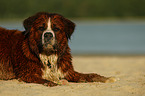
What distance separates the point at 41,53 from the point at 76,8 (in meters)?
103

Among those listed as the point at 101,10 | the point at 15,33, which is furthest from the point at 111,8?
the point at 15,33

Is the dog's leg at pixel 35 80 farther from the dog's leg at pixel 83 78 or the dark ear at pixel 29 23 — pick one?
the dark ear at pixel 29 23

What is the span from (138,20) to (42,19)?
93.4 meters

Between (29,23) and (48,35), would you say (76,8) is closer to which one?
(29,23)

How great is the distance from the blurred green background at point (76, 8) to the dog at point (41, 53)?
281 feet

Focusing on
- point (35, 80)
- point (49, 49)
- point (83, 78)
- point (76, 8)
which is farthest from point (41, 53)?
point (76, 8)

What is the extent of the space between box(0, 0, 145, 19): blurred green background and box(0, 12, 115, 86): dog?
8575cm

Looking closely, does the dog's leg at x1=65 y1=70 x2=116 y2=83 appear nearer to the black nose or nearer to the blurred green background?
the black nose

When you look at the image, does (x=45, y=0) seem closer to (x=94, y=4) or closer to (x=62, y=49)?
(x=94, y=4)

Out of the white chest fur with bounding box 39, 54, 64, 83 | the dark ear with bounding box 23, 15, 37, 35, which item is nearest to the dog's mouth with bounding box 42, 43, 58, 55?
the white chest fur with bounding box 39, 54, 64, 83

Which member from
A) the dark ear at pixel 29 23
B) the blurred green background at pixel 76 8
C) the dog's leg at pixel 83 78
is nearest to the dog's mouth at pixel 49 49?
the dark ear at pixel 29 23

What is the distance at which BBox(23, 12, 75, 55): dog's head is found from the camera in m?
5.90

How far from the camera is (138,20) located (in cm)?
9569

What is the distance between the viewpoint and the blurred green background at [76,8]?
96.4m
